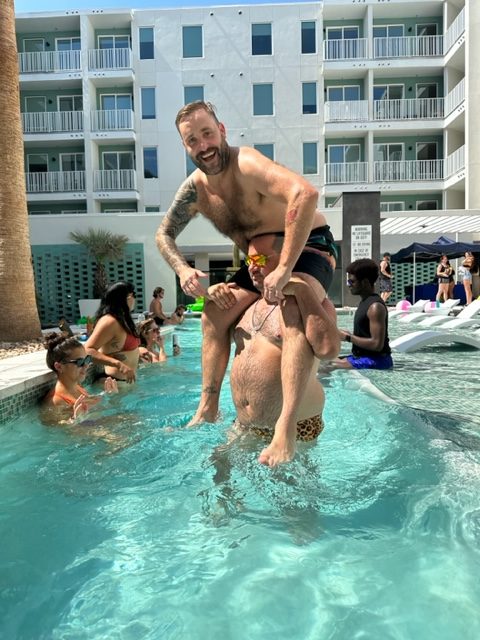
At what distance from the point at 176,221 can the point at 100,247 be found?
17.4m

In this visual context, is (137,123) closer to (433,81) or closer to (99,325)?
(433,81)

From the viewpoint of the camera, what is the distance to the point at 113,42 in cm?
2872

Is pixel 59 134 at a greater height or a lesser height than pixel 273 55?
lesser

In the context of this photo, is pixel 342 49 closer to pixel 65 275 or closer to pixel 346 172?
pixel 346 172

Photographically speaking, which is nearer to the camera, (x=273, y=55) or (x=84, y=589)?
(x=84, y=589)

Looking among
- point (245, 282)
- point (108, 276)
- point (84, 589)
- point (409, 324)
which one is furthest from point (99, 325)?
point (108, 276)

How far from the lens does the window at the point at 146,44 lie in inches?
1108

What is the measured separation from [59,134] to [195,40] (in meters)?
8.77

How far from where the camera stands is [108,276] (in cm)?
2098

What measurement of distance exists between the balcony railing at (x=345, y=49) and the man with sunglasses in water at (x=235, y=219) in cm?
2814

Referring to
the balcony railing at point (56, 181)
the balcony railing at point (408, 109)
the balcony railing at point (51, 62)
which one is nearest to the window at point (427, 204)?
the balcony railing at point (408, 109)

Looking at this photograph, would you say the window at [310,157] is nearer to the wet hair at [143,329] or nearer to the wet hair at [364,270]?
the wet hair at [143,329]

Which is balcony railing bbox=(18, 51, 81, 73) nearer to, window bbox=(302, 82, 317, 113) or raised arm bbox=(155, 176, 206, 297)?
window bbox=(302, 82, 317, 113)

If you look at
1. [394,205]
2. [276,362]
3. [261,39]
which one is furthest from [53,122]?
[276,362]
